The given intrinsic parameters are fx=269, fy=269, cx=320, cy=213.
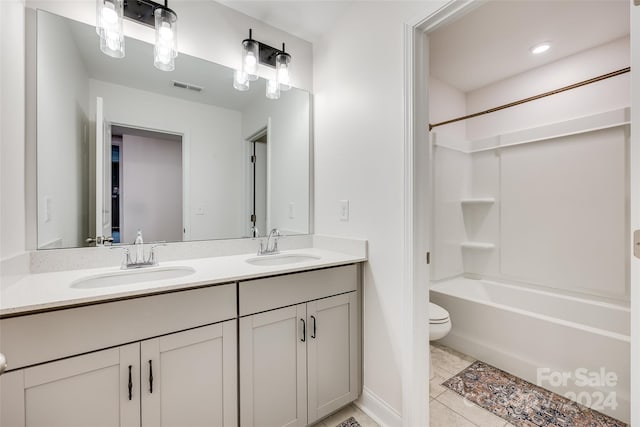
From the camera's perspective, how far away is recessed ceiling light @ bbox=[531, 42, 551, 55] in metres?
2.10

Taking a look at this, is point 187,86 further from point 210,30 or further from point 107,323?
point 107,323

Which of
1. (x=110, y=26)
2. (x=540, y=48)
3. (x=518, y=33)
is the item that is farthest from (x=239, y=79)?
(x=540, y=48)

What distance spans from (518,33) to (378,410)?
2.71 m

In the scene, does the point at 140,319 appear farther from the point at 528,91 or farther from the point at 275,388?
the point at 528,91

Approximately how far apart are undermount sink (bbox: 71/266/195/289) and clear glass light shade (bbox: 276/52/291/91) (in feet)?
4.51

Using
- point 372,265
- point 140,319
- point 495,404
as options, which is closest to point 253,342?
point 140,319

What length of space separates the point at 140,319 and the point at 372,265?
1142mm

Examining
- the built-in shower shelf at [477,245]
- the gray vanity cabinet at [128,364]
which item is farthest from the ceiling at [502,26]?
the gray vanity cabinet at [128,364]

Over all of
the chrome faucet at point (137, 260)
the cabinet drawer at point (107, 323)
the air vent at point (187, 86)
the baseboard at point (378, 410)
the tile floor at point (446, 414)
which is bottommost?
the tile floor at point (446, 414)

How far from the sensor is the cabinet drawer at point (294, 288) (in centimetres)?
122

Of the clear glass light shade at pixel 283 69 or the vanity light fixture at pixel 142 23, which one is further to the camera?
the clear glass light shade at pixel 283 69

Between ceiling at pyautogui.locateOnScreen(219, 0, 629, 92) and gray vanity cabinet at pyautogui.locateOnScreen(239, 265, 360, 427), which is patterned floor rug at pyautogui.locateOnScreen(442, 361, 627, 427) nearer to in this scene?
gray vanity cabinet at pyautogui.locateOnScreen(239, 265, 360, 427)

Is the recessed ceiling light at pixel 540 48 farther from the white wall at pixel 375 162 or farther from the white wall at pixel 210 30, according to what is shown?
the white wall at pixel 210 30

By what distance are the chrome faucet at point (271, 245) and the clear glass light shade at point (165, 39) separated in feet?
3.79
